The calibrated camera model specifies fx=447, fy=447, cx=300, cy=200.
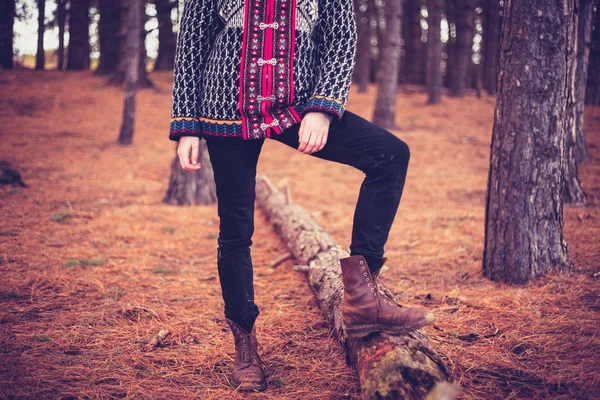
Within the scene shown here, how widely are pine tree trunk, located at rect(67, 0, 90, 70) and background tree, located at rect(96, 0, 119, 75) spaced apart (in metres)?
2.06

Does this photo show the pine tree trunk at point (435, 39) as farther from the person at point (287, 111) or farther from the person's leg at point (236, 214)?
the person's leg at point (236, 214)

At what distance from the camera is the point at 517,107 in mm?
3281

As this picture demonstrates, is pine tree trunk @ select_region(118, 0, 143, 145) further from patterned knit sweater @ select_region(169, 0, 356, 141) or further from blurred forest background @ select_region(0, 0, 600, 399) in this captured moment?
patterned knit sweater @ select_region(169, 0, 356, 141)

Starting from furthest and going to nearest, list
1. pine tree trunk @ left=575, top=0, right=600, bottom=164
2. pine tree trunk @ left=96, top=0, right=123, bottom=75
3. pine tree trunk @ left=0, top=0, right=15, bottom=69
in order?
1. pine tree trunk @ left=96, top=0, right=123, bottom=75
2. pine tree trunk @ left=0, top=0, right=15, bottom=69
3. pine tree trunk @ left=575, top=0, right=600, bottom=164

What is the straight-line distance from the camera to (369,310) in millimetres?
2129

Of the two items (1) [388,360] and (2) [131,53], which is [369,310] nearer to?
(1) [388,360]

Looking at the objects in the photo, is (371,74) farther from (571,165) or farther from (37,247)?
(37,247)

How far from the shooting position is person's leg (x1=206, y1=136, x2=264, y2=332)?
2129 millimetres

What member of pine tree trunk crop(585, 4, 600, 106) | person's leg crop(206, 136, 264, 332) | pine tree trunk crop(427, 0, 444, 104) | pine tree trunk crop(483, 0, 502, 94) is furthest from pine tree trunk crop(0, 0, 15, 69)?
pine tree trunk crop(483, 0, 502, 94)

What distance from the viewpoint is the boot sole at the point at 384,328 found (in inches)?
82.7

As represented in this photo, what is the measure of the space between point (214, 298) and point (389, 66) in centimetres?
941

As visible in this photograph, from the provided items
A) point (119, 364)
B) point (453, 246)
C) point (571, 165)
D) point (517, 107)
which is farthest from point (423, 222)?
Answer: point (119, 364)

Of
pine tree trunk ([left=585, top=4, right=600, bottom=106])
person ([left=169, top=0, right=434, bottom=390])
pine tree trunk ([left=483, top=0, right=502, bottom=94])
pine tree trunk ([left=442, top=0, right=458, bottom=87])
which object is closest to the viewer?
person ([left=169, top=0, right=434, bottom=390])

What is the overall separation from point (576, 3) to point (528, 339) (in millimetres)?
2472
